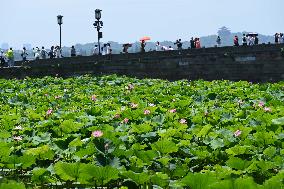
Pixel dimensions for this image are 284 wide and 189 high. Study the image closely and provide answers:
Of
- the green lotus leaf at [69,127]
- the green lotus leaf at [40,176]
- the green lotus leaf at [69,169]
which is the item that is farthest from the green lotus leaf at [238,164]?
the green lotus leaf at [69,127]

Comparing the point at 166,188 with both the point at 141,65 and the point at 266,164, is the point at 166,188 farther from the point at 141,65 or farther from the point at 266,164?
the point at 141,65

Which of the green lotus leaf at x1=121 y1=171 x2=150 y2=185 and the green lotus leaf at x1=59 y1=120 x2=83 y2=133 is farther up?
the green lotus leaf at x1=121 y1=171 x2=150 y2=185

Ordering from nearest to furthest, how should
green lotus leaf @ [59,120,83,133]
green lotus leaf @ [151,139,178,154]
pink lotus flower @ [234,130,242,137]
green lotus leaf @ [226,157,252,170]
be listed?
green lotus leaf @ [226,157,252,170] < green lotus leaf @ [151,139,178,154] < pink lotus flower @ [234,130,242,137] < green lotus leaf @ [59,120,83,133]

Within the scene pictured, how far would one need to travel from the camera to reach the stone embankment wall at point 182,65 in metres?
24.2

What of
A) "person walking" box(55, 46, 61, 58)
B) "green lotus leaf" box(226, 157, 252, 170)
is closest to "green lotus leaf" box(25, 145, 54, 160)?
"green lotus leaf" box(226, 157, 252, 170)

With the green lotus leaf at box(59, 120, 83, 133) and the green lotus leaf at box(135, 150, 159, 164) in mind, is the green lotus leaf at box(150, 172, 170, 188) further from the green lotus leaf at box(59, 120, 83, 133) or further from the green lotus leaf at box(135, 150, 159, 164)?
the green lotus leaf at box(59, 120, 83, 133)

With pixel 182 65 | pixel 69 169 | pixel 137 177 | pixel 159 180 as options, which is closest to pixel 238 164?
pixel 159 180

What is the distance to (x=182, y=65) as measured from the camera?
26109 millimetres

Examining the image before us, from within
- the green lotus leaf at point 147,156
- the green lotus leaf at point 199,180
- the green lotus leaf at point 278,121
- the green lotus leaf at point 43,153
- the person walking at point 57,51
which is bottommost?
the green lotus leaf at point 43,153

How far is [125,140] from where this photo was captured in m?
4.42

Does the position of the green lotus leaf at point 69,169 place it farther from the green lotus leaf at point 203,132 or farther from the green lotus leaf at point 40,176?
the green lotus leaf at point 203,132

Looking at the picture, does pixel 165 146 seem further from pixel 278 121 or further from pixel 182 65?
pixel 182 65

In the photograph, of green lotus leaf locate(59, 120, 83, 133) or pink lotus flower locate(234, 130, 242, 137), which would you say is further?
green lotus leaf locate(59, 120, 83, 133)

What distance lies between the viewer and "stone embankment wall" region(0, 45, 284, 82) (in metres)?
24.2
